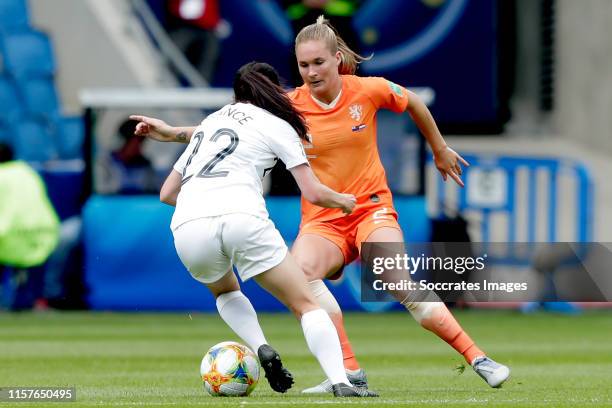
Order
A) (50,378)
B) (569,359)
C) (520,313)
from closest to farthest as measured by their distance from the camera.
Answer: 1. (50,378)
2. (569,359)
3. (520,313)

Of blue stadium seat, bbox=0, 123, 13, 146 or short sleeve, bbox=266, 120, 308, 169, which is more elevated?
short sleeve, bbox=266, 120, 308, 169

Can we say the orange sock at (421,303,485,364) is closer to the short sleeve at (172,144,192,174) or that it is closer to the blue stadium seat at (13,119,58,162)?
the short sleeve at (172,144,192,174)

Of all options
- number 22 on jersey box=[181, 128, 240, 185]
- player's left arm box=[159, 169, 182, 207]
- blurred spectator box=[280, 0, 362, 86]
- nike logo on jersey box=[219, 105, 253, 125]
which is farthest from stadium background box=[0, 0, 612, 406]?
number 22 on jersey box=[181, 128, 240, 185]

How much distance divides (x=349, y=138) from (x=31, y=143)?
1154 cm

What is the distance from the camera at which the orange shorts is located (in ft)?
30.9

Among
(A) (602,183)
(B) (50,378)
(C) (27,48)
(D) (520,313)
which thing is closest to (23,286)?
(C) (27,48)

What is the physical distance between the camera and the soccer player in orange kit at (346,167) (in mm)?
9242

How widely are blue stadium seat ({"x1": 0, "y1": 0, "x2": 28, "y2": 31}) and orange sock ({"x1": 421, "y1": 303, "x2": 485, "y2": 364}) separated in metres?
12.9

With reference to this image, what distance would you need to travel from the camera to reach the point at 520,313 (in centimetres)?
1788

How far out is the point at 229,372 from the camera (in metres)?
8.91

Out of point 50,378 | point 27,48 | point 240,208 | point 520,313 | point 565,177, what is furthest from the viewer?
point 27,48

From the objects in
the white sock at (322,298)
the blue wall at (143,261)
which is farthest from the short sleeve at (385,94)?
the blue wall at (143,261)

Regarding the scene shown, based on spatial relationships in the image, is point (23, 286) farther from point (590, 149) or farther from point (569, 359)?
point (590, 149)

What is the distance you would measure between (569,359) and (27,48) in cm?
1071
